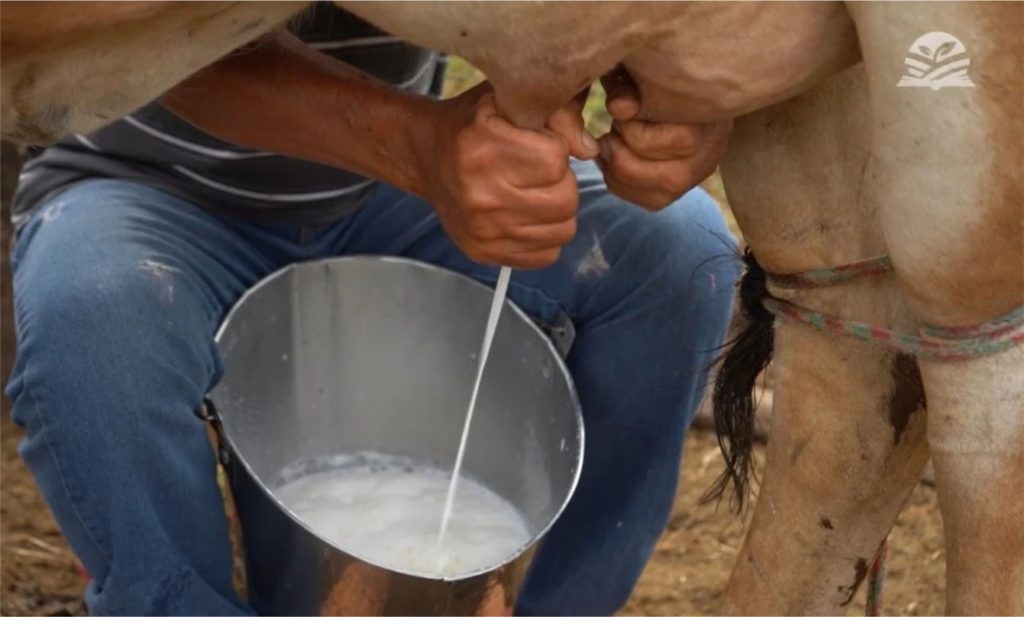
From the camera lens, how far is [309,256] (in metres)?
1.54

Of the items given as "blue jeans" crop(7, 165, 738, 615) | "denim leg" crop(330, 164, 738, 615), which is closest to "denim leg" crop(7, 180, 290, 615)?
"blue jeans" crop(7, 165, 738, 615)

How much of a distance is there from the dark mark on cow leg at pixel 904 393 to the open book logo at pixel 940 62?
267mm

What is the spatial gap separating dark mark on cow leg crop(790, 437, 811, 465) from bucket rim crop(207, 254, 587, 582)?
0.78 ft

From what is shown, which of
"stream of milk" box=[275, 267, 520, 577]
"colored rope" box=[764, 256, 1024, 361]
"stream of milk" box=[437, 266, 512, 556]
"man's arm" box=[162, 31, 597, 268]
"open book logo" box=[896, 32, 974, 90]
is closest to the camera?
"open book logo" box=[896, 32, 974, 90]

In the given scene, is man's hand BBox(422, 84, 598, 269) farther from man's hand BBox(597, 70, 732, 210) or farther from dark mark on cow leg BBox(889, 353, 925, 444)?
dark mark on cow leg BBox(889, 353, 925, 444)

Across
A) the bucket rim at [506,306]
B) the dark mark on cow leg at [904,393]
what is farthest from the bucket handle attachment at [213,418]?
the dark mark on cow leg at [904,393]

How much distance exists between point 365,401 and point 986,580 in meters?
0.75

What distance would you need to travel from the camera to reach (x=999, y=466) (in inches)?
41.0

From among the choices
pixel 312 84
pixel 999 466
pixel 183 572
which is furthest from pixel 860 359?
pixel 183 572

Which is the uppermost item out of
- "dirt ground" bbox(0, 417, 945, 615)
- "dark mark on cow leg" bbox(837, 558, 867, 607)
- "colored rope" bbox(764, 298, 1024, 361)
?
"colored rope" bbox(764, 298, 1024, 361)

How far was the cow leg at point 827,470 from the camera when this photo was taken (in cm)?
115

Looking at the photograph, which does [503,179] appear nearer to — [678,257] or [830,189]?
[830,189]

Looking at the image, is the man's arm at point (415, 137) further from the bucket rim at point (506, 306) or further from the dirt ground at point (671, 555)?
the dirt ground at point (671, 555)

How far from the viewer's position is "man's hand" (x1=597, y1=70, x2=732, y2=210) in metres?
1.08
